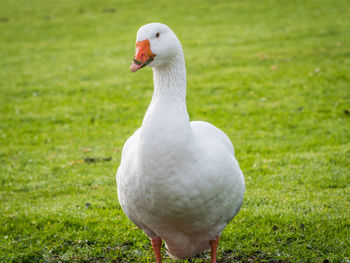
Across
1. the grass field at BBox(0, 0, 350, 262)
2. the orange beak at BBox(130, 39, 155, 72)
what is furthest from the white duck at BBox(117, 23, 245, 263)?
the grass field at BBox(0, 0, 350, 262)

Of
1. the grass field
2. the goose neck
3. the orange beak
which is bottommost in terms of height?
the grass field

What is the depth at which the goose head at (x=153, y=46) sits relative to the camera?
11.3ft

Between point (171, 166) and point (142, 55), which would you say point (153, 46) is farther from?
point (171, 166)

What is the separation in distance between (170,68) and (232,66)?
10680 mm

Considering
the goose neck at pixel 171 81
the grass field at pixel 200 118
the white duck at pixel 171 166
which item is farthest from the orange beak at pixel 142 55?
the grass field at pixel 200 118

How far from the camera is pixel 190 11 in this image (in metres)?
23.8

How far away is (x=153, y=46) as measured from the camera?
3.49m

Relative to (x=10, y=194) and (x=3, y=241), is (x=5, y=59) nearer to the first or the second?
(x=10, y=194)

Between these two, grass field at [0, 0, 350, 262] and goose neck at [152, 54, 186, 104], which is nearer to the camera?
goose neck at [152, 54, 186, 104]

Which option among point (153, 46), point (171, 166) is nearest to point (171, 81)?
point (153, 46)

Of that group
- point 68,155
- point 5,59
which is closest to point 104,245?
point 68,155

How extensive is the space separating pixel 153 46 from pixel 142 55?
136 millimetres

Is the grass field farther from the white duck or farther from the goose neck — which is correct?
the goose neck

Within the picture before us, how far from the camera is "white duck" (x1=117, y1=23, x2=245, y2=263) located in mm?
3424
